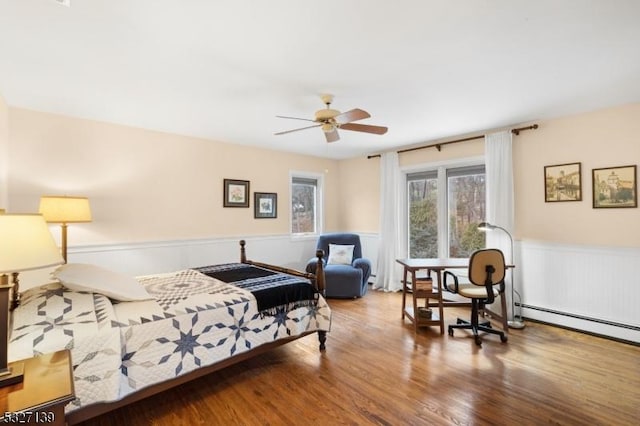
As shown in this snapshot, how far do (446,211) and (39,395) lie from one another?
482cm

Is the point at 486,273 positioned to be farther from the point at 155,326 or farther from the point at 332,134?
the point at 155,326

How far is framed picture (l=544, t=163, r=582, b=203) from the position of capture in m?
3.45

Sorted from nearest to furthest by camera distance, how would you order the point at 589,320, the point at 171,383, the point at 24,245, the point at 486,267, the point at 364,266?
1. the point at 24,245
2. the point at 171,383
3. the point at 486,267
4. the point at 589,320
5. the point at 364,266

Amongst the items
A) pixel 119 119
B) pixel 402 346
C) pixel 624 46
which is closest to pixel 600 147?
pixel 624 46

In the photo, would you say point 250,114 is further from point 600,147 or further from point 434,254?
point 600,147

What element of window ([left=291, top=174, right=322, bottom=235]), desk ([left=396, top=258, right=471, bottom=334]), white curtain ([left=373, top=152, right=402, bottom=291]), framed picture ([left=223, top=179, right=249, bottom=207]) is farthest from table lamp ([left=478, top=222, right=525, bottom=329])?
framed picture ([left=223, top=179, right=249, bottom=207])

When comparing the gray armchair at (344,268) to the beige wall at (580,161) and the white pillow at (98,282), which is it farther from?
the white pillow at (98,282)

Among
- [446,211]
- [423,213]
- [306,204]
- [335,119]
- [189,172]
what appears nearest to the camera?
[335,119]

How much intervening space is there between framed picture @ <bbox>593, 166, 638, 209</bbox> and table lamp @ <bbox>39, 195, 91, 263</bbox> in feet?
18.1

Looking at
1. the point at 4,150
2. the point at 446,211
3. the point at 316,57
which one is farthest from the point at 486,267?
the point at 4,150

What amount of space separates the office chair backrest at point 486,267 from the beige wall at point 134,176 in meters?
3.26

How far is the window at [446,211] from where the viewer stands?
447 centimetres

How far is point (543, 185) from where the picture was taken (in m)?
3.71

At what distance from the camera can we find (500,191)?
3.93m
